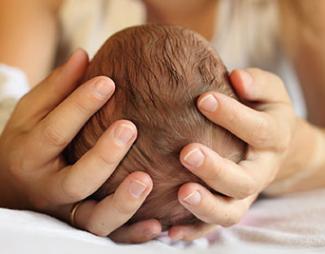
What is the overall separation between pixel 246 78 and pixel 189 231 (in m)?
0.22

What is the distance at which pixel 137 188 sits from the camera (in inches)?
28.6

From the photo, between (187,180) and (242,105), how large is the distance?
0.39 feet

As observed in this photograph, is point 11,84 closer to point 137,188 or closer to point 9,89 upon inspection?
point 9,89

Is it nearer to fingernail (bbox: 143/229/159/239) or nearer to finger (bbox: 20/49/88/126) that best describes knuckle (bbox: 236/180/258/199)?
fingernail (bbox: 143/229/159/239)

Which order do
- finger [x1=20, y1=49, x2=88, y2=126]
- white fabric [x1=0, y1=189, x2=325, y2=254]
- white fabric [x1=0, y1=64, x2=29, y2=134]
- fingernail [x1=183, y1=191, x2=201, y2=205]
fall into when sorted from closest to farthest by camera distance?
white fabric [x1=0, y1=189, x2=325, y2=254] → fingernail [x1=183, y1=191, x2=201, y2=205] → finger [x1=20, y1=49, x2=88, y2=126] → white fabric [x1=0, y1=64, x2=29, y2=134]

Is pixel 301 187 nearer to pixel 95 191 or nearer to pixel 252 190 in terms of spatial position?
pixel 252 190

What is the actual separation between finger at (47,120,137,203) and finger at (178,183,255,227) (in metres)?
0.09

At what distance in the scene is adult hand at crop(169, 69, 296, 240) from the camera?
2.45ft

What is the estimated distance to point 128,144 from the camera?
2.41 ft

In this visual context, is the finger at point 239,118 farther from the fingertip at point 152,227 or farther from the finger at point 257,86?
the fingertip at point 152,227

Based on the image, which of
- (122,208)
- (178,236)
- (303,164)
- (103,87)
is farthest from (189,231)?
(303,164)

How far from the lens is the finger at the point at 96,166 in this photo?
73 cm

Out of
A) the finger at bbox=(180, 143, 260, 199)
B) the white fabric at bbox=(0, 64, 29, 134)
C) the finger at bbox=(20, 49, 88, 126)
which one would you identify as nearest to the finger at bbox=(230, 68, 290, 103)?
the finger at bbox=(180, 143, 260, 199)

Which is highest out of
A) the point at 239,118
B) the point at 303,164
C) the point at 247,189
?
the point at 239,118
